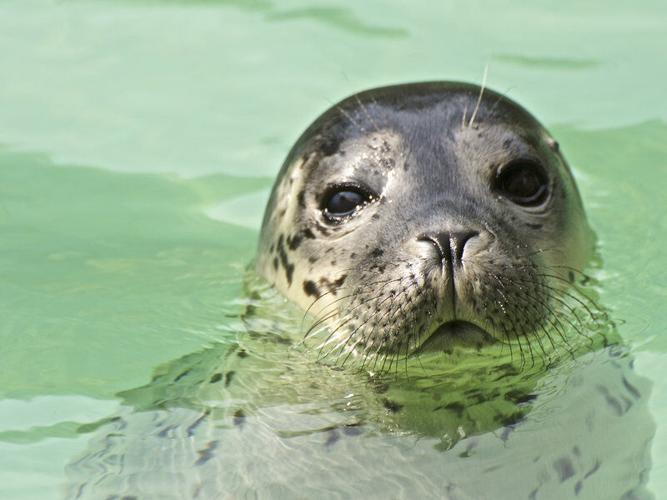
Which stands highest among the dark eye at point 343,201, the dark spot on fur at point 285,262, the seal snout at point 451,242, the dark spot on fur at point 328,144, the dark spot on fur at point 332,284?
the dark spot on fur at point 328,144

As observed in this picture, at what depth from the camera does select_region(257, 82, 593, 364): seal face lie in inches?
144

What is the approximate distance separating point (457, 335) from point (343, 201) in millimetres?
854

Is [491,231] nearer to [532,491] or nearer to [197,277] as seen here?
[532,491]

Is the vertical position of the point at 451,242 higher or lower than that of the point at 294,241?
lower

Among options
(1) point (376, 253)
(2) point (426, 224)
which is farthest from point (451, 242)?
(1) point (376, 253)

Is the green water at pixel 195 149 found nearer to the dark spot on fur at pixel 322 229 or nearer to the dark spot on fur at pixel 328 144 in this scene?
the dark spot on fur at pixel 322 229

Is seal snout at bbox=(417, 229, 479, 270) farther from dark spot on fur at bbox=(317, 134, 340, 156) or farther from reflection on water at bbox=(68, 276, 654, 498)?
dark spot on fur at bbox=(317, 134, 340, 156)

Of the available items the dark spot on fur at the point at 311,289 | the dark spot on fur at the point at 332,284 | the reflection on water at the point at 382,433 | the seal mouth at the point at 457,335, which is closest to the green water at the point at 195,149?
the reflection on water at the point at 382,433

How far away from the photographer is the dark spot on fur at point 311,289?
425 cm

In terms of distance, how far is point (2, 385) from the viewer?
439 centimetres

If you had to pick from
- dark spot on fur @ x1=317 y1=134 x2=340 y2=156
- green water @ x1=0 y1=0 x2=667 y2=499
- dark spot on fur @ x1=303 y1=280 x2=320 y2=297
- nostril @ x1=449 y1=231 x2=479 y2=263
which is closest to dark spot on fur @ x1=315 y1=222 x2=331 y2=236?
dark spot on fur @ x1=303 y1=280 x2=320 y2=297

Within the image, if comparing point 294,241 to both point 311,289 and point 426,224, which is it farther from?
point 426,224

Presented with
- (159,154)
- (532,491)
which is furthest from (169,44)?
(532,491)

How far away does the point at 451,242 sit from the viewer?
3.65m
